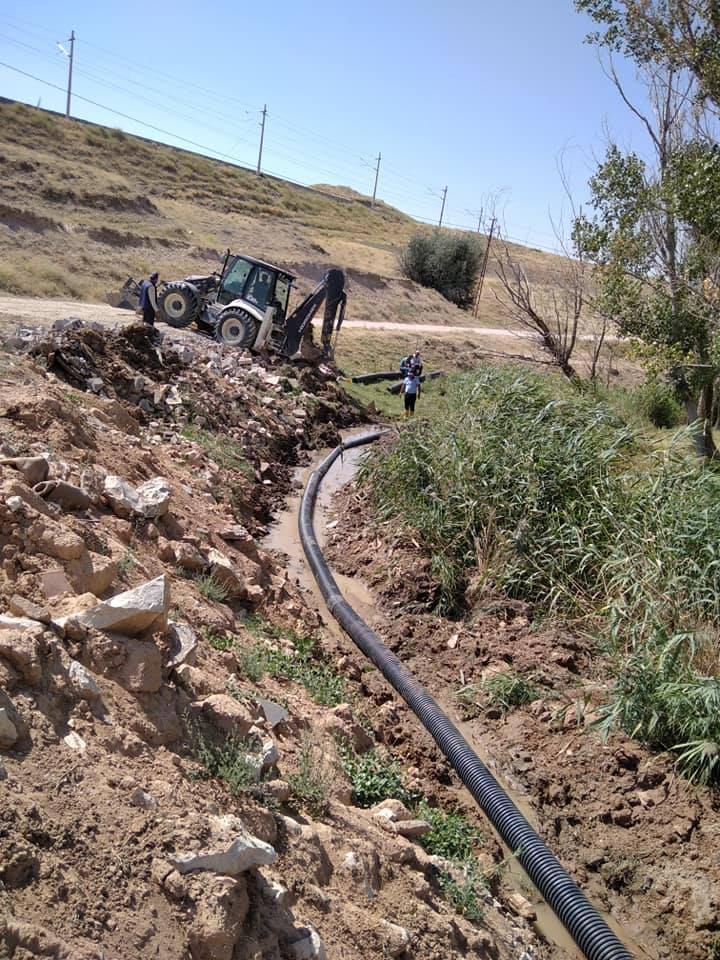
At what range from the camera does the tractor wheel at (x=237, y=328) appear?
17.7 m

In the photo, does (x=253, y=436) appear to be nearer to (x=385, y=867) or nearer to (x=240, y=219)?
(x=385, y=867)

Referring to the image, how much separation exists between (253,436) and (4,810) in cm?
1114

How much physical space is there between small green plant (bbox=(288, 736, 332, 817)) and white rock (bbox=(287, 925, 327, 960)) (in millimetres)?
1001

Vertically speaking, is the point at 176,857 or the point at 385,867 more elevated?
the point at 176,857

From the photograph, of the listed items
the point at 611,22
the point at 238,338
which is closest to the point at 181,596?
the point at 238,338

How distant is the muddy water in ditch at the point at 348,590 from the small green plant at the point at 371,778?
70cm

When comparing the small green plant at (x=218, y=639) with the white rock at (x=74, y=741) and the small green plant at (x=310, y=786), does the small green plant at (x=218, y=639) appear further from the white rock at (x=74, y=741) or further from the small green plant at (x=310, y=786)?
the white rock at (x=74, y=741)

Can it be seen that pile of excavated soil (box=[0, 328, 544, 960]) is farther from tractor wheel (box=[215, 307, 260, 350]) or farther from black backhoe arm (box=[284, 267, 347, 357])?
black backhoe arm (box=[284, 267, 347, 357])

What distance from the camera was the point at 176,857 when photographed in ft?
11.2

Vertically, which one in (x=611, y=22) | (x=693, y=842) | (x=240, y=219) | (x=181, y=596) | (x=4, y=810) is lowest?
(x=693, y=842)

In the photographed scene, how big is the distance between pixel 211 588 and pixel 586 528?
3.95 metres

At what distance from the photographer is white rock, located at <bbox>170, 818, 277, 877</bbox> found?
3408 millimetres

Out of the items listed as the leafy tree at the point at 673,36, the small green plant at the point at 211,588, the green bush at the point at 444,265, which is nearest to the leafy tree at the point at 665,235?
the leafy tree at the point at 673,36

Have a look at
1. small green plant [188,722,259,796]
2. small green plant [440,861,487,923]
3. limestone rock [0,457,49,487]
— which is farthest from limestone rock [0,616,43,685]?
small green plant [440,861,487,923]
